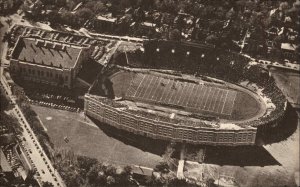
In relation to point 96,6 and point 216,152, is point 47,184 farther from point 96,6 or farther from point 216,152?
point 96,6

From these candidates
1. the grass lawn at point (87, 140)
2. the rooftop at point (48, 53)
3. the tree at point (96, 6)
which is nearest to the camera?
the grass lawn at point (87, 140)

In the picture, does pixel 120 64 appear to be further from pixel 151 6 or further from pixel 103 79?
pixel 151 6

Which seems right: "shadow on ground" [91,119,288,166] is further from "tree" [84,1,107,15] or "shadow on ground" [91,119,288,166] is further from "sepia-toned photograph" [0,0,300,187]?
"tree" [84,1,107,15]

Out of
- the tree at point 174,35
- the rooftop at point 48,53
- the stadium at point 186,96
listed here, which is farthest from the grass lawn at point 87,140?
the tree at point 174,35

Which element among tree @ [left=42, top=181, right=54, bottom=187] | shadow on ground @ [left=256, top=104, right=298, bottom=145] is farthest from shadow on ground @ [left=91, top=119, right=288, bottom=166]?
tree @ [left=42, top=181, right=54, bottom=187]

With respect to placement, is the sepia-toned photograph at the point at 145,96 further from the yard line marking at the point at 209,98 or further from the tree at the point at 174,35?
the tree at the point at 174,35

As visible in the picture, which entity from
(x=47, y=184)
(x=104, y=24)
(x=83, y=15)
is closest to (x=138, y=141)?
(x=47, y=184)
